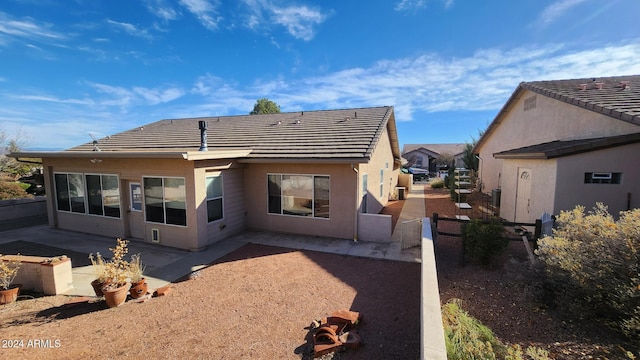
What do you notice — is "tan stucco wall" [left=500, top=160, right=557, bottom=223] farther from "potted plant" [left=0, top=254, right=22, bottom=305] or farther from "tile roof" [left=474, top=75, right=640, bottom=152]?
"potted plant" [left=0, top=254, right=22, bottom=305]

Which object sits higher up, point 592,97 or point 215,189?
point 592,97

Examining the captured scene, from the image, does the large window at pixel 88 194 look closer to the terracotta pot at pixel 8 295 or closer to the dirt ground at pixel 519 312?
the terracotta pot at pixel 8 295

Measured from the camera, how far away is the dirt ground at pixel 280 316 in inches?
165

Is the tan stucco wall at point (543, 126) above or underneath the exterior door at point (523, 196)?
above

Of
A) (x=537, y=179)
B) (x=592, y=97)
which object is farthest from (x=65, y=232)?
(x=592, y=97)

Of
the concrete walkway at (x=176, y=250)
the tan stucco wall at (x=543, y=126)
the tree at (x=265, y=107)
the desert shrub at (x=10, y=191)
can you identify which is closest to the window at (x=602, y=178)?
the tan stucco wall at (x=543, y=126)

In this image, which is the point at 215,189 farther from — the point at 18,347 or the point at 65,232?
the point at 65,232

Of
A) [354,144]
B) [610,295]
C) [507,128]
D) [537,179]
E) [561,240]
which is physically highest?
[507,128]

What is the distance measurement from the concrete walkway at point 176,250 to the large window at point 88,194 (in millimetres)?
1029

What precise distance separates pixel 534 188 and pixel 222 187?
11.3m

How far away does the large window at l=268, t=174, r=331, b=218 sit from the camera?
398 inches

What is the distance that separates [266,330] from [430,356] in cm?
299

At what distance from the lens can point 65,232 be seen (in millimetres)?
11172

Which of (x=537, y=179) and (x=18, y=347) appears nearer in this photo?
(x=18, y=347)
